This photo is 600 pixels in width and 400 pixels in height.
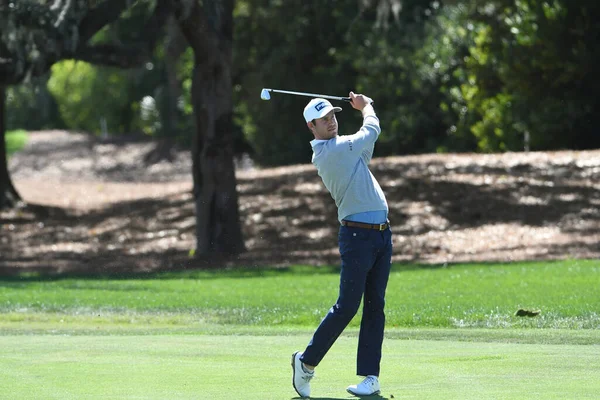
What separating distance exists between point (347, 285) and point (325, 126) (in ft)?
3.19

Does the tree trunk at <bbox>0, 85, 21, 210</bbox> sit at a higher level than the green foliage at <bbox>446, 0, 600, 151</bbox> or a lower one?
lower

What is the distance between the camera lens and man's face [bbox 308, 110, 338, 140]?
731 centimetres

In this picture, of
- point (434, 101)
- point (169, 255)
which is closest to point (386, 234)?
point (169, 255)

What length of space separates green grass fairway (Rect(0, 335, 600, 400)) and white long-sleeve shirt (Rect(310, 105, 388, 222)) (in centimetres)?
113

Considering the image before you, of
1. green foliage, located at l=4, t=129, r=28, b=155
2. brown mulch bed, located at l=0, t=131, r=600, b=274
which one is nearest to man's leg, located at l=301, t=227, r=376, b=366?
brown mulch bed, located at l=0, t=131, r=600, b=274

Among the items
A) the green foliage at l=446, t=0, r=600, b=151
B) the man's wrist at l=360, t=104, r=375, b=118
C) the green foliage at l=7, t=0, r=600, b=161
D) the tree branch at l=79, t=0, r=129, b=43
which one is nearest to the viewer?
the man's wrist at l=360, t=104, r=375, b=118

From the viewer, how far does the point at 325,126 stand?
7316 millimetres

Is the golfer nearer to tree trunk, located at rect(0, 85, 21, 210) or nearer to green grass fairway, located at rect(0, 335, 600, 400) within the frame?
green grass fairway, located at rect(0, 335, 600, 400)

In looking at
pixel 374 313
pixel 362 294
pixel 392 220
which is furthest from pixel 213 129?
pixel 362 294

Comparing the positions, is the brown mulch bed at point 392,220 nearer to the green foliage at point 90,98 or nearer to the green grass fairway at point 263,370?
the green grass fairway at point 263,370

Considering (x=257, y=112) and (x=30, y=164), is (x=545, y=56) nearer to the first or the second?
(x=257, y=112)

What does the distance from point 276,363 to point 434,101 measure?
23215 millimetres

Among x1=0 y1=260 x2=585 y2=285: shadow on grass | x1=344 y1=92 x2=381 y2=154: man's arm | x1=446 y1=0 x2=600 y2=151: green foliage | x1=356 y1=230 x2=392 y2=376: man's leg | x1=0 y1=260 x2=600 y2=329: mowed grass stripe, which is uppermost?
x1=446 y1=0 x2=600 y2=151: green foliage

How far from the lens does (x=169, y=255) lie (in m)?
22.3
